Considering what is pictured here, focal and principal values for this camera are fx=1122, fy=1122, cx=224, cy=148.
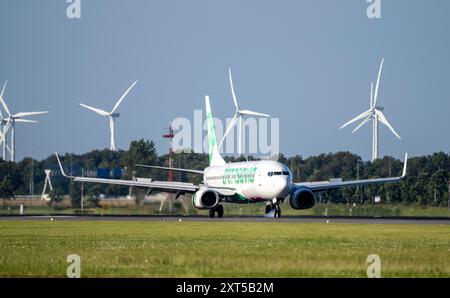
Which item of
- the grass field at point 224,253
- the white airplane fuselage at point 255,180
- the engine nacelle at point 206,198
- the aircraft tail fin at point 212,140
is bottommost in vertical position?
the grass field at point 224,253

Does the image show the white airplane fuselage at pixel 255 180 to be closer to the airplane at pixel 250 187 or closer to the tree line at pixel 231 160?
the airplane at pixel 250 187

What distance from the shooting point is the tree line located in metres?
121

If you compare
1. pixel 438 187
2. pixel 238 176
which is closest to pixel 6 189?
pixel 438 187

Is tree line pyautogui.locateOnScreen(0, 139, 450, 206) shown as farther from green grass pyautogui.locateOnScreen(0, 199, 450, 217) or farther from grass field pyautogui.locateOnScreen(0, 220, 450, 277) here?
grass field pyautogui.locateOnScreen(0, 220, 450, 277)

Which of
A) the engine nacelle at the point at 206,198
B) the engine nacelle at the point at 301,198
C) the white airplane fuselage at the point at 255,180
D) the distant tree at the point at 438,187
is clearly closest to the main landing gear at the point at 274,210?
the white airplane fuselage at the point at 255,180

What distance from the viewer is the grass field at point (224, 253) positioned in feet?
96.7

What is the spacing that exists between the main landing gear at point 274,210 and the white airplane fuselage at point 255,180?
2.02ft

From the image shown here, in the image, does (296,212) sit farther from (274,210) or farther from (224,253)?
(224,253)

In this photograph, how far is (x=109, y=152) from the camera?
17975 cm

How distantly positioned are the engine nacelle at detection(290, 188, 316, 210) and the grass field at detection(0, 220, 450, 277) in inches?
1071

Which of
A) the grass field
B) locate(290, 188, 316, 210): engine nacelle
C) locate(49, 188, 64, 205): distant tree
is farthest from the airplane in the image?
locate(49, 188, 64, 205): distant tree

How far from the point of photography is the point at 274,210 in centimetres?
7919
